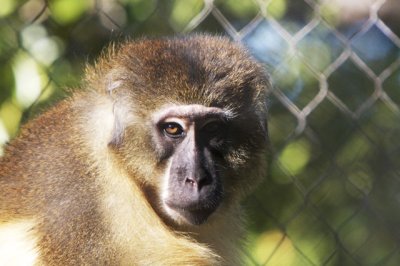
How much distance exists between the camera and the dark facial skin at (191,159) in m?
2.58

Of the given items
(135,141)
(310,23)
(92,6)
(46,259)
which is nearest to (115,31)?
(92,6)

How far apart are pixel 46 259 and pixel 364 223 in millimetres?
1609

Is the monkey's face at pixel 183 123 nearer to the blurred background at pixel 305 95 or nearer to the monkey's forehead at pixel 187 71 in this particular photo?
the monkey's forehead at pixel 187 71

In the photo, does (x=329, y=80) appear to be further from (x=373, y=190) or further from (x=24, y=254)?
(x=24, y=254)

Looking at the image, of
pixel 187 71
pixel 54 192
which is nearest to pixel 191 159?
pixel 187 71

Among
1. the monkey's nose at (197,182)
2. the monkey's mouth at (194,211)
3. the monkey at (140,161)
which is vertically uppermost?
the monkey at (140,161)

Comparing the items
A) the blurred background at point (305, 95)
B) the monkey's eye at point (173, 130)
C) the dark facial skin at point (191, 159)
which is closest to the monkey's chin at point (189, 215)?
the dark facial skin at point (191, 159)

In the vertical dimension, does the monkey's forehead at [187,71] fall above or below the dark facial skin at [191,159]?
above

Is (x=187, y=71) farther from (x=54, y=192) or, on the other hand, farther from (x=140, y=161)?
(x=54, y=192)

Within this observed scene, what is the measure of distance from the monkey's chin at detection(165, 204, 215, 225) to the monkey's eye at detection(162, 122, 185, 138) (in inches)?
8.2

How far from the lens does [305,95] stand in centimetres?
357

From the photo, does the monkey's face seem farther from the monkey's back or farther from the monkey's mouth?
the monkey's back

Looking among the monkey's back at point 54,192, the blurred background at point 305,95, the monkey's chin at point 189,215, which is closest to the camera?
the monkey's back at point 54,192

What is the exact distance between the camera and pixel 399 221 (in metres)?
3.75
